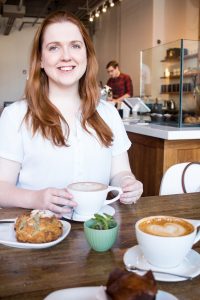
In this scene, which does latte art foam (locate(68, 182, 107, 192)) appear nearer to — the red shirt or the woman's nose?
the woman's nose

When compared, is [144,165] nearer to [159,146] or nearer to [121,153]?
[159,146]

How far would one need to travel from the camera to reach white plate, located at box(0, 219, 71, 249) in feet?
2.77

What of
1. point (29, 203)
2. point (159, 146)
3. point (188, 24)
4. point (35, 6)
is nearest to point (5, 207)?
point (29, 203)

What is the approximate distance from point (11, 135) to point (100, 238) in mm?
663

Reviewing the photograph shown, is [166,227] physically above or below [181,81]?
below

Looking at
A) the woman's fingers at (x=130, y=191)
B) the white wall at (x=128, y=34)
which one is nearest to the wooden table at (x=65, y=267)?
the woman's fingers at (x=130, y=191)

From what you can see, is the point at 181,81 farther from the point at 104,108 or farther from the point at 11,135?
the point at 11,135

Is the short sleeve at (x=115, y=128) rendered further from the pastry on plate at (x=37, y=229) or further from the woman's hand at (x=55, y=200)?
the pastry on plate at (x=37, y=229)

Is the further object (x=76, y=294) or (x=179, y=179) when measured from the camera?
(x=179, y=179)

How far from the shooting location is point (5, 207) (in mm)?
1210

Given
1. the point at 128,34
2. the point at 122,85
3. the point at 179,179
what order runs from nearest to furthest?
the point at 179,179
the point at 122,85
the point at 128,34

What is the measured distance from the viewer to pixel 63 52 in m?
1.33

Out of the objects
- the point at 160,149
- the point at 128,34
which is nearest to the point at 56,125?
the point at 160,149

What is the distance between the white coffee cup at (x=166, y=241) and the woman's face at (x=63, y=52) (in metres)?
0.75
